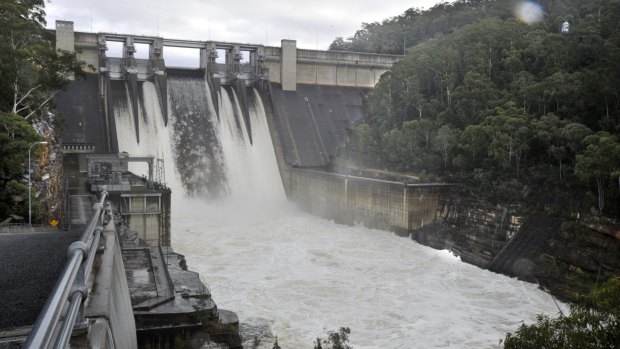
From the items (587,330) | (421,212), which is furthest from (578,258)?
(587,330)

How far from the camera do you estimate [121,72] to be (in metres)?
29.2

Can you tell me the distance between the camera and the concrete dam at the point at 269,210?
12.9 meters

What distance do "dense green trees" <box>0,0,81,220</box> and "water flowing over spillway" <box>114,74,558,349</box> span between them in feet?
17.9

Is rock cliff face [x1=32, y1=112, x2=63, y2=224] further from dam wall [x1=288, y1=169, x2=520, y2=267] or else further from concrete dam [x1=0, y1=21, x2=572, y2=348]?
dam wall [x1=288, y1=169, x2=520, y2=267]

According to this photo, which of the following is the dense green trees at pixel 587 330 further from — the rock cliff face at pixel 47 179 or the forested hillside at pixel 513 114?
the rock cliff face at pixel 47 179

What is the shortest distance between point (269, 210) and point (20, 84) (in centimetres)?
1293

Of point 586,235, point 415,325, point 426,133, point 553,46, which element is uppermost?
point 553,46

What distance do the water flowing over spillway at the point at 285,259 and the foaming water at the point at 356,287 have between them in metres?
0.03

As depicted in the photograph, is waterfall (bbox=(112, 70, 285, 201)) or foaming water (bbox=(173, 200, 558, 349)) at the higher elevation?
waterfall (bbox=(112, 70, 285, 201))

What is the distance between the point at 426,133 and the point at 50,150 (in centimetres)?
1542

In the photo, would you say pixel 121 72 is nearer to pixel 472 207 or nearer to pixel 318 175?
pixel 318 175

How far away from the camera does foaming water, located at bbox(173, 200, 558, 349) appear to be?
1266 centimetres

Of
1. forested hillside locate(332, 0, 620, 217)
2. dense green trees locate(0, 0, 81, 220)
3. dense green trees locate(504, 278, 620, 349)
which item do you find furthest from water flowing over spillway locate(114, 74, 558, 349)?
dense green trees locate(0, 0, 81, 220)

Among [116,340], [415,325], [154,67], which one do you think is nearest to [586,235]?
[415,325]
